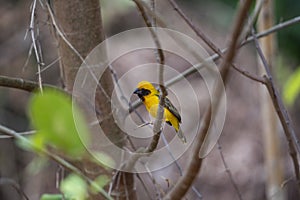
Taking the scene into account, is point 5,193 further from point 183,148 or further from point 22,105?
point 183,148

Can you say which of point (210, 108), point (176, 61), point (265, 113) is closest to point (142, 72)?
point (176, 61)

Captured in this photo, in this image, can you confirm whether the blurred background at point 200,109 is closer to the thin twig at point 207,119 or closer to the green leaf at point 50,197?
the green leaf at point 50,197

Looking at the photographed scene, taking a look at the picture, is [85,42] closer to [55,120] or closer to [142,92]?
[142,92]

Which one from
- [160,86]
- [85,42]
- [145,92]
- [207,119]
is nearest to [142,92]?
[145,92]

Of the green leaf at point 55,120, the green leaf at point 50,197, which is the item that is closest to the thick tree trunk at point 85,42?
the green leaf at point 50,197

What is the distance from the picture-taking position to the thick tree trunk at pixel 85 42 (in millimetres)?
1333

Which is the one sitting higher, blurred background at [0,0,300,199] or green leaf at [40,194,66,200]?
blurred background at [0,0,300,199]

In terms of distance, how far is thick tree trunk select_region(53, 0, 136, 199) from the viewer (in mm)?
1333

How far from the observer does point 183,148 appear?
1443 millimetres

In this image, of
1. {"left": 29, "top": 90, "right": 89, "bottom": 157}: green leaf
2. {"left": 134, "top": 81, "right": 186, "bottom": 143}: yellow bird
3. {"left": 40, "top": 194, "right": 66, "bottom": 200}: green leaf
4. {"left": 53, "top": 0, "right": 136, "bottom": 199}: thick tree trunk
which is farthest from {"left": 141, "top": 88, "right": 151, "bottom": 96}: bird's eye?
{"left": 29, "top": 90, "right": 89, "bottom": 157}: green leaf

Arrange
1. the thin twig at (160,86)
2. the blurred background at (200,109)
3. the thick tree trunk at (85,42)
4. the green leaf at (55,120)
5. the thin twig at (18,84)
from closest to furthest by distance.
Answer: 1. the green leaf at (55,120)
2. the thin twig at (160,86)
3. the thin twig at (18,84)
4. the thick tree trunk at (85,42)
5. the blurred background at (200,109)

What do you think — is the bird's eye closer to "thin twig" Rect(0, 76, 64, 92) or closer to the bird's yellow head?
the bird's yellow head

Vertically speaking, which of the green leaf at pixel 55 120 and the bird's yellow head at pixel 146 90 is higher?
the bird's yellow head at pixel 146 90

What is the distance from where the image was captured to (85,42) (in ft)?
4.41
